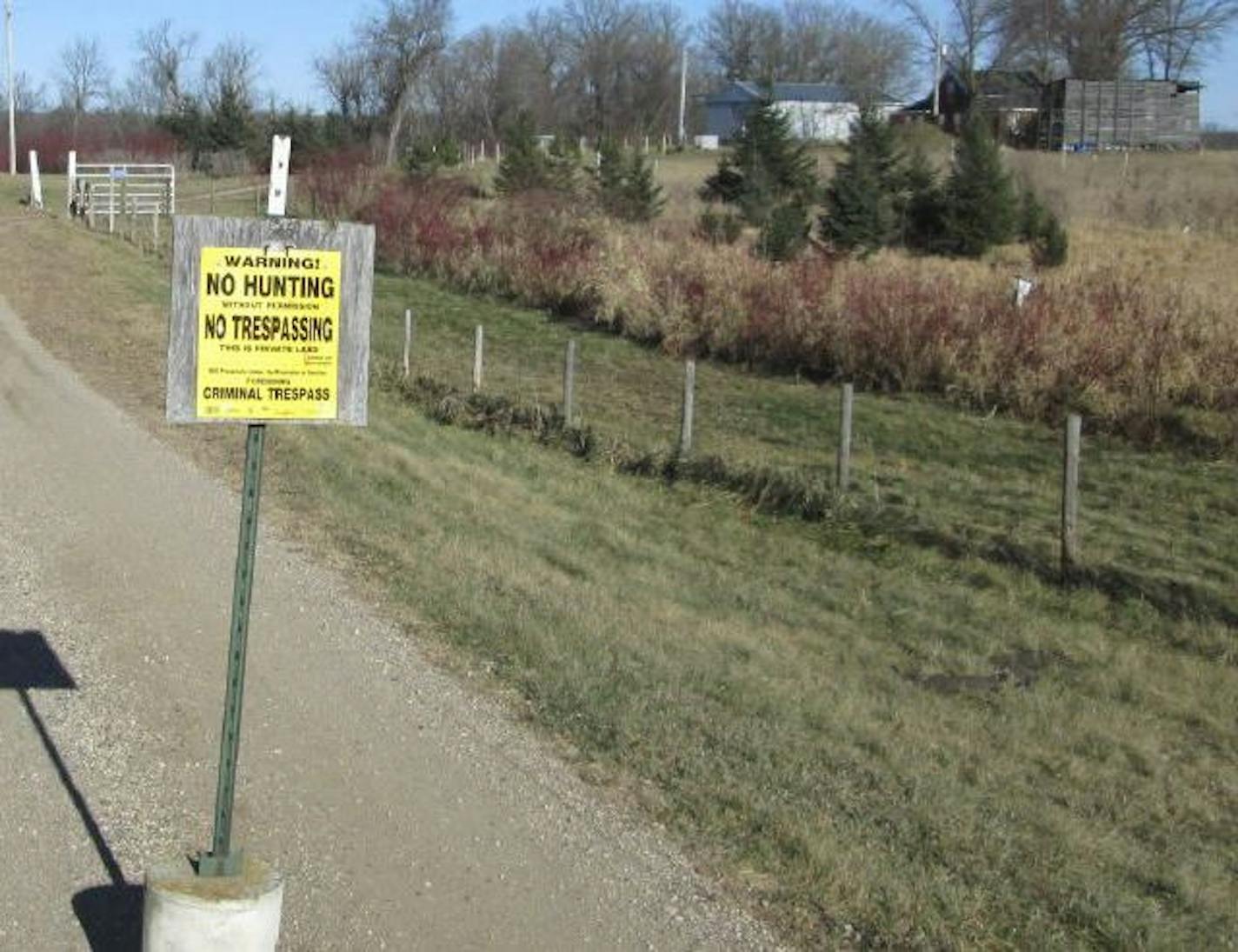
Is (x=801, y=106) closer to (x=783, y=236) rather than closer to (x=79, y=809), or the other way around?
(x=783, y=236)

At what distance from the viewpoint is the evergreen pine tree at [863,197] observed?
36469 mm

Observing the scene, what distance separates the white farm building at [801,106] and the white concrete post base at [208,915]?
78850 millimetres

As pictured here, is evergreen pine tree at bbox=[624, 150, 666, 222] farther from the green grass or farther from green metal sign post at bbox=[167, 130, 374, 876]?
green metal sign post at bbox=[167, 130, 374, 876]

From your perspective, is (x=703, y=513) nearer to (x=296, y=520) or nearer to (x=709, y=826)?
(x=296, y=520)

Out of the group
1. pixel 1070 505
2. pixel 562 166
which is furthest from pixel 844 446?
pixel 562 166

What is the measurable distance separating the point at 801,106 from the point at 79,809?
88955mm

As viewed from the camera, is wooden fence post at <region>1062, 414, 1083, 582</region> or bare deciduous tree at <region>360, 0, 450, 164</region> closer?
wooden fence post at <region>1062, 414, 1083, 582</region>

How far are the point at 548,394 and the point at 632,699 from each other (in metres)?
13.5

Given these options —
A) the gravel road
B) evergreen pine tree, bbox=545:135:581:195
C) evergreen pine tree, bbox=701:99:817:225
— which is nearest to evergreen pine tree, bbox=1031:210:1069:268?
evergreen pine tree, bbox=701:99:817:225

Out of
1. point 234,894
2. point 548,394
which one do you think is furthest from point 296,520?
point 548,394

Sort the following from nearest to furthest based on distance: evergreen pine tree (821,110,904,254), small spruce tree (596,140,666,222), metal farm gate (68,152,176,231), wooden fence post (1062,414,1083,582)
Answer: wooden fence post (1062,414,1083,582), evergreen pine tree (821,110,904,254), small spruce tree (596,140,666,222), metal farm gate (68,152,176,231)

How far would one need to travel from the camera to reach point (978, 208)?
38.1 m

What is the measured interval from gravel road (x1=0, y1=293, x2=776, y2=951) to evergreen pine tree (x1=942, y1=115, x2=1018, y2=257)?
31.9 meters

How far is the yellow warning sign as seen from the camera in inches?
155
